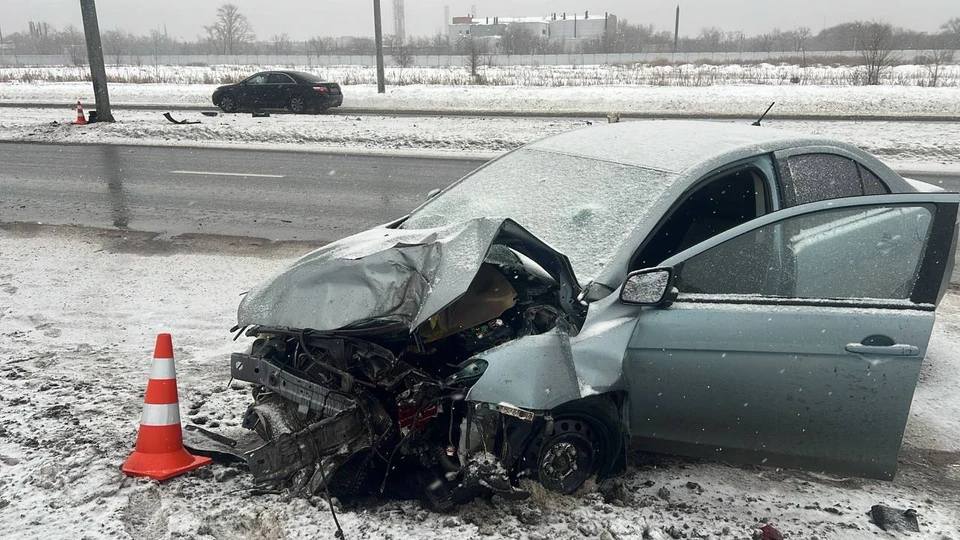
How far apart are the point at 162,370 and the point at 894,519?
361cm

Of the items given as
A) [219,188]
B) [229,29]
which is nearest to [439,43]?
[229,29]

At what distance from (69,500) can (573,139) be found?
3.47m

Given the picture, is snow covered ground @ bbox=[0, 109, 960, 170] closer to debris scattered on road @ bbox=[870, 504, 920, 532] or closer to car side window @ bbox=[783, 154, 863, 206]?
car side window @ bbox=[783, 154, 863, 206]

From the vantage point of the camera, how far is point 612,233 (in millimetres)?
3705

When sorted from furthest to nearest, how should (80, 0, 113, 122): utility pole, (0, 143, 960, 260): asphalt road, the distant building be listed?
the distant building → (80, 0, 113, 122): utility pole → (0, 143, 960, 260): asphalt road

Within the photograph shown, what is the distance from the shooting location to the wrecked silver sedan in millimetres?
3176

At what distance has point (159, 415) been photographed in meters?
3.68

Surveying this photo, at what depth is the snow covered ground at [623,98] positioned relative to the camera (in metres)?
22.3

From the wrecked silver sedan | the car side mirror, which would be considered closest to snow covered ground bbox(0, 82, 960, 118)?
the wrecked silver sedan

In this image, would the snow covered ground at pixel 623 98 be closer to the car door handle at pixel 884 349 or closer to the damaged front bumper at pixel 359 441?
the car door handle at pixel 884 349

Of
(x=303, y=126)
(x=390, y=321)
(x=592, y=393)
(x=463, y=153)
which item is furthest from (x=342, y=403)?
(x=303, y=126)

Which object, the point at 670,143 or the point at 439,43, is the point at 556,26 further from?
the point at 670,143

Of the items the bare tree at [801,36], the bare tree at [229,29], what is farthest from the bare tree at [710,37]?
the bare tree at [229,29]

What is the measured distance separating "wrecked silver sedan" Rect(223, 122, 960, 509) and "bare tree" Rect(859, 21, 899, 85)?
29.7 metres
